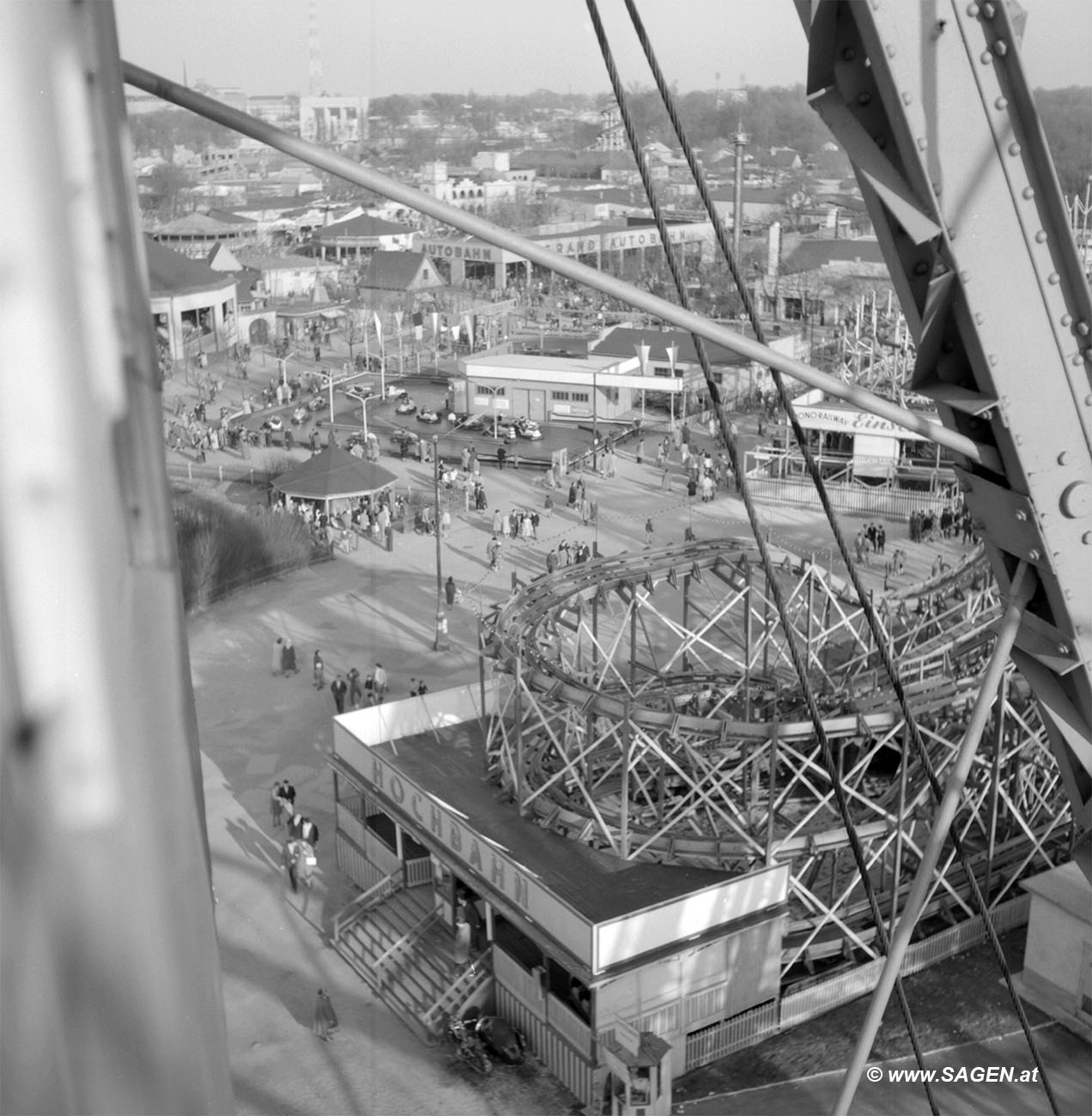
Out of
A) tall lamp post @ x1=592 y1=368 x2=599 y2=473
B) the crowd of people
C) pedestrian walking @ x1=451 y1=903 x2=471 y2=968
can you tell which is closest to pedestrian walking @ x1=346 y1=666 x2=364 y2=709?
pedestrian walking @ x1=451 y1=903 x2=471 y2=968

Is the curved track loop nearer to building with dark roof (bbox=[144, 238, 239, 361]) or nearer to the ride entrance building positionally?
the ride entrance building

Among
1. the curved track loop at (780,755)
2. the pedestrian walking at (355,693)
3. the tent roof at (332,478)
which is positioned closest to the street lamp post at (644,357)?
the tent roof at (332,478)

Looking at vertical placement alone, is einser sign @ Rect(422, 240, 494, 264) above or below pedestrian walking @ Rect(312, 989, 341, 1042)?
above

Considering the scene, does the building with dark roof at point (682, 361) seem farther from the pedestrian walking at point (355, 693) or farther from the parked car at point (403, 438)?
the pedestrian walking at point (355, 693)

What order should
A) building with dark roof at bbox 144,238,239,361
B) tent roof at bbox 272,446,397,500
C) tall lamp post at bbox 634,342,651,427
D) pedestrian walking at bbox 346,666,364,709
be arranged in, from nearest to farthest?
pedestrian walking at bbox 346,666,364,709 → tent roof at bbox 272,446,397,500 → tall lamp post at bbox 634,342,651,427 → building with dark roof at bbox 144,238,239,361

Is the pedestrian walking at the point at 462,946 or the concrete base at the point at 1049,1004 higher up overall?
the pedestrian walking at the point at 462,946

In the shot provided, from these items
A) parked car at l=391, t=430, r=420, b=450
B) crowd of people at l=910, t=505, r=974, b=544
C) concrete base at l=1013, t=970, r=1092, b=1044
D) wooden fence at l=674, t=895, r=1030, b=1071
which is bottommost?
concrete base at l=1013, t=970, r=1092, b=1044

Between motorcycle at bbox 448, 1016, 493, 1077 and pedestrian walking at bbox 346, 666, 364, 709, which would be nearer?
motorcycle at bbox 448, 1016, 493, 1077
